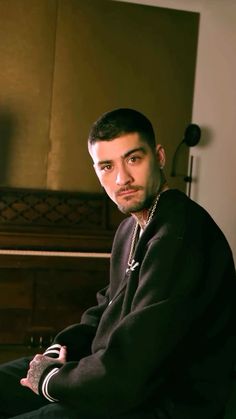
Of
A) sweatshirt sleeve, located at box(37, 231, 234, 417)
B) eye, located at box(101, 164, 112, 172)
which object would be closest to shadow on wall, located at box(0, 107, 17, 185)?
eye, located at box(101, 164, 112, 172)

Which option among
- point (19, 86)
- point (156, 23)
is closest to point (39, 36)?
point (19, 86)

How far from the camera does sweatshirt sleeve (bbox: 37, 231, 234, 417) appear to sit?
3.13 feet

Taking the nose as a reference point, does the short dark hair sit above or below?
above

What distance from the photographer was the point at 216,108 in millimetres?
3668

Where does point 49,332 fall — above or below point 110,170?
below

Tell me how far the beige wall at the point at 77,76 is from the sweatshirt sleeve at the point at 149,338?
2.56 metres

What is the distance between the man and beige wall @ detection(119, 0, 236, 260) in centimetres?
243

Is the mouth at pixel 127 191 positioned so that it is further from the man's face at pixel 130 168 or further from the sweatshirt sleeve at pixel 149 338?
the sweatshirt sleeve at pixel 149 338

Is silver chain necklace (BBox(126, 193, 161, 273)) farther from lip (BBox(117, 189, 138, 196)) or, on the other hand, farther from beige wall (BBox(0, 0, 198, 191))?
beige wall (BBox(0, 0, 198, 191))

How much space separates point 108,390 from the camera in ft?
3.15

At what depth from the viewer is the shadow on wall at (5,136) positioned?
11.0 feet

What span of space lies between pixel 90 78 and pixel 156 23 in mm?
752

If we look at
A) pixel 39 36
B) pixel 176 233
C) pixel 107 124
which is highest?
pixel 39 36

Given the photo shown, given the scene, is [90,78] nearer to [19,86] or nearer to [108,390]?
[19,86]
